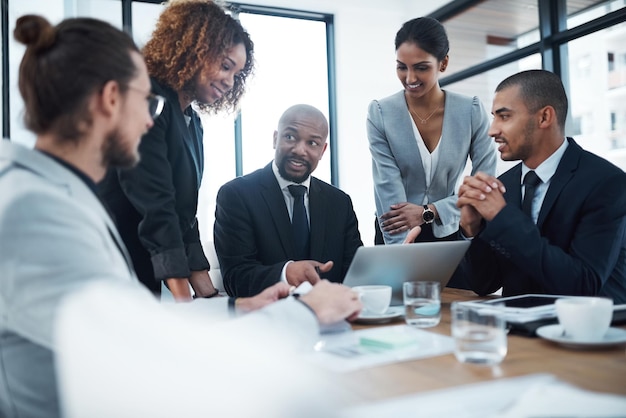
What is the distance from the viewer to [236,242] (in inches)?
90.1

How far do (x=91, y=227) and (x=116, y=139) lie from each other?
0.29m

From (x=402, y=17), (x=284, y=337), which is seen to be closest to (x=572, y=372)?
(x=284, y=337)

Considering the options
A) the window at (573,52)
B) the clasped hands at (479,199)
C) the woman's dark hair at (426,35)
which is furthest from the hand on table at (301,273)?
the window at (573,52)

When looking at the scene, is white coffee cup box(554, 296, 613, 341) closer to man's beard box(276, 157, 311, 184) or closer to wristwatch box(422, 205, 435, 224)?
wristwatch box(422, 205, 435, 224)

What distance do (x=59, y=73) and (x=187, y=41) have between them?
0.89 m

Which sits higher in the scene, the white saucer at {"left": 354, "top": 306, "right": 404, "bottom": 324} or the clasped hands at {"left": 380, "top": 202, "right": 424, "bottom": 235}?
the clasped hands at {"left": 380, "top": 202, "right": 424, "bottom": 235}

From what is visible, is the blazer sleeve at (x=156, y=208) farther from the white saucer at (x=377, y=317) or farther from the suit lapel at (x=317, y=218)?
the suit lapel at (x=317, y=218)

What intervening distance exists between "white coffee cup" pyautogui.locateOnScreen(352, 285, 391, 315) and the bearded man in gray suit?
0.49 ft

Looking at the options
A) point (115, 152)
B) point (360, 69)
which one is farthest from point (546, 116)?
point (360, 69)

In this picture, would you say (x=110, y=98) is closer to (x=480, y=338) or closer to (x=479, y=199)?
(x=480, y=338)

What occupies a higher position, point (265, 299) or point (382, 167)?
point (382, 167)

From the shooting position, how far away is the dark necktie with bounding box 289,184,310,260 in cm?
236

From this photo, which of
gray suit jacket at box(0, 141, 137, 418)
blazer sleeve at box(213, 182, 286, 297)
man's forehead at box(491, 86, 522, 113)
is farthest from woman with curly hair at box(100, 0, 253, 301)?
man's forehead at box(491, 86, 522, 113)

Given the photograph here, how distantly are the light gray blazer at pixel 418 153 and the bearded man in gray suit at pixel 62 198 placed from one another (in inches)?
58.8
